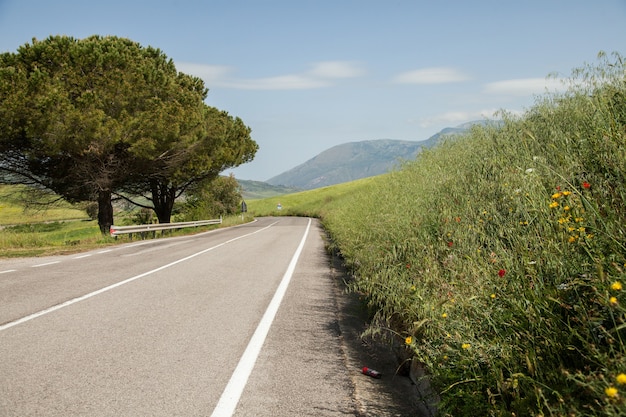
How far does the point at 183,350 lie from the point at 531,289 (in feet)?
12.4

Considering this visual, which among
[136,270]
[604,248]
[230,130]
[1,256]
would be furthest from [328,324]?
[230,130]

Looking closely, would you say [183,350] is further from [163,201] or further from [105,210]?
[163,201]

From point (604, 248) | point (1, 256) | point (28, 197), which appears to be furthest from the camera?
point (28, 197)

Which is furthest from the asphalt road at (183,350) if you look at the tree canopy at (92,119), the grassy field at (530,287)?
the tree canopy at (92,119)

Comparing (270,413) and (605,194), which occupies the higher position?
(605,194)

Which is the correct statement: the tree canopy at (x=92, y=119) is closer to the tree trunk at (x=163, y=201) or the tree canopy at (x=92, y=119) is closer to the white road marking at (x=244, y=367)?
the tree trunk at (x=163, y=201)

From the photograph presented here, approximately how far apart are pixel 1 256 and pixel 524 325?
56.6 ft

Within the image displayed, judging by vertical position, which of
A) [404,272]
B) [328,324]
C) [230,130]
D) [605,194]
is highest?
[230,130]

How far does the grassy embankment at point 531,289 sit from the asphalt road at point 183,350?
843 mm

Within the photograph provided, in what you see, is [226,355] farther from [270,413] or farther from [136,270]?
[136,270]

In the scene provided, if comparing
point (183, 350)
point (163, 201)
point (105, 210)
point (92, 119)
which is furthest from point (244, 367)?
point (163, 201)

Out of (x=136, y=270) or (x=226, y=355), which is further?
(x=136, y=270)

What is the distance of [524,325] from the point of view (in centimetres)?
341

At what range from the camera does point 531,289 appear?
3.53 m
